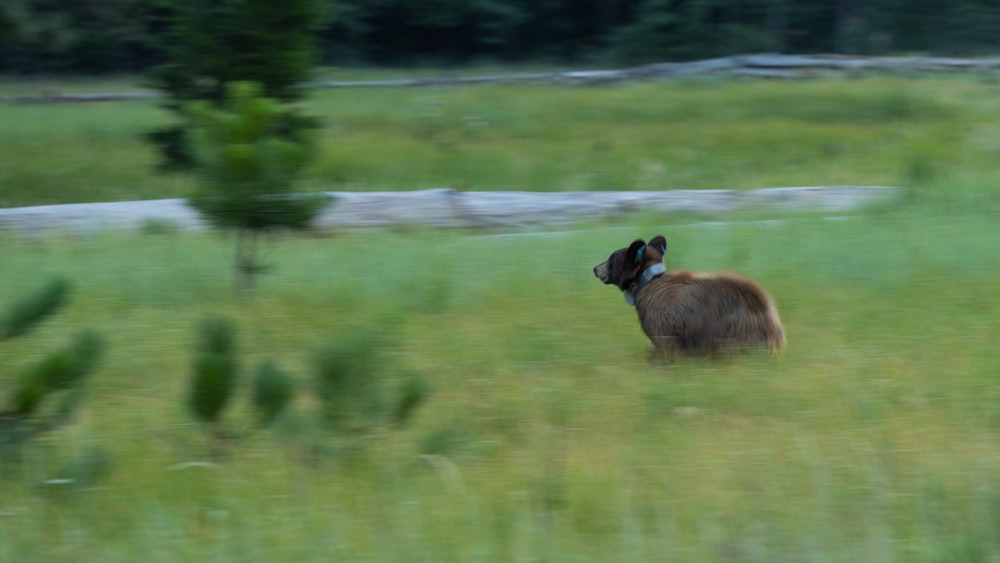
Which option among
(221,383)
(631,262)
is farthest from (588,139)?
(221,383)

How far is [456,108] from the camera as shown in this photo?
91.9 feet

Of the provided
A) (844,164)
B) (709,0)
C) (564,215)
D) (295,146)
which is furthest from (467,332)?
(709,0)

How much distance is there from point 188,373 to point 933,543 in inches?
175

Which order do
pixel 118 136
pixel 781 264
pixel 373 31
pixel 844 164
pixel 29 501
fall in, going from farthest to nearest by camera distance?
1. pixel 373 31
2. pixel 118 136
3. pixel 844 164
4. pixel 781 264
5. pixel 29 501

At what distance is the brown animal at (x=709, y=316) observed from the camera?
7160mm

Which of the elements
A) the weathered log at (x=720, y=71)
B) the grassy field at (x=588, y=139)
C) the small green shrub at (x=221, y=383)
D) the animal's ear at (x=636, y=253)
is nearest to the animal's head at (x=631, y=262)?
the animal's ear at (x=636, y=253)

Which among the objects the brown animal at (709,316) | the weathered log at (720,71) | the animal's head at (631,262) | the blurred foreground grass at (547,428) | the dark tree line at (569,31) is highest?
the dark tree line at (569,31)

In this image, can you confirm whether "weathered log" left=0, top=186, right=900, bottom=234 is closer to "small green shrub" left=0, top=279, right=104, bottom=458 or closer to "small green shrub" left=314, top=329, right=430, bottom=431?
"small green shrub" left=314, top=329, right=430, bottom=431

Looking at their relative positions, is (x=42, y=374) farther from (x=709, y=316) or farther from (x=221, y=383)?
(x=709, y=316)

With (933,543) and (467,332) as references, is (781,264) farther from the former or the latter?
(933,543)

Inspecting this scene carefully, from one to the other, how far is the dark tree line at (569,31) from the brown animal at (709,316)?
33.4 meters

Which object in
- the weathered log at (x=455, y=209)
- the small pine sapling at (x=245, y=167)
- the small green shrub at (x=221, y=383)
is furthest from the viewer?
the weathered log at (x=455, y=209)

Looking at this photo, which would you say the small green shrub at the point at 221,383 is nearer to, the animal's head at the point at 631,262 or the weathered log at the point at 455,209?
the animal's head at the point at 631,262

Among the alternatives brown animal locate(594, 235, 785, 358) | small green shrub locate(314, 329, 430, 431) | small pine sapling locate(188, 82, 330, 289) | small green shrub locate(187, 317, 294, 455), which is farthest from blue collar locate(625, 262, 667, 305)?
small green shrub locate(187, 317, 294, 455)
